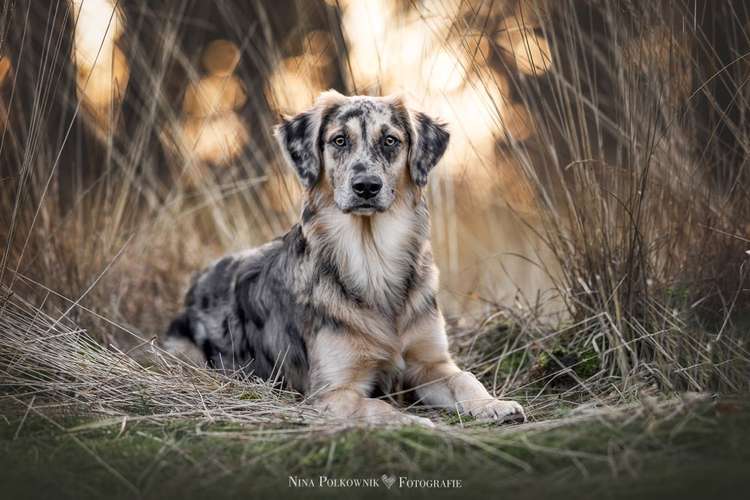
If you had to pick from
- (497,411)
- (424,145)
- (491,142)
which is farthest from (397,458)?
(491,142)

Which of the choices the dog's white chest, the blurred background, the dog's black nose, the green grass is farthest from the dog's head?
the green grass

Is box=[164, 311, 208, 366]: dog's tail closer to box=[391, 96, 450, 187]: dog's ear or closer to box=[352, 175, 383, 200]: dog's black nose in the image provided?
box=[352, 175, 383, 200]: dog's black nose

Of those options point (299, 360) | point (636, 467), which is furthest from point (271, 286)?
point (636, 467)

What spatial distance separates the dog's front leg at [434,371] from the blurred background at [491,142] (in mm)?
610

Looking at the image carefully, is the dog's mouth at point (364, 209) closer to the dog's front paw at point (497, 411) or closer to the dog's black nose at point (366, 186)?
the dog's black nose at point (366, 186)

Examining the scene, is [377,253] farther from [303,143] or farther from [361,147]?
[303,143]

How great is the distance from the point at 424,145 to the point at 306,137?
599 mm

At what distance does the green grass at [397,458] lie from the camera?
243 centimetres

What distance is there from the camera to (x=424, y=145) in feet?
13.8

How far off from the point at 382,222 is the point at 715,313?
5.23 feet

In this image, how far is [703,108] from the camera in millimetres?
4371

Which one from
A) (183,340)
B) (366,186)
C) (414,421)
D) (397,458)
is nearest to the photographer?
(397,458)

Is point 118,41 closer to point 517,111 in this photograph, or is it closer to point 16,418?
point 517,111

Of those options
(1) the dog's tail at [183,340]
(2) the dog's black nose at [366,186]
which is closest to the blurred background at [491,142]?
(1) the dog's tail at [183,340]
